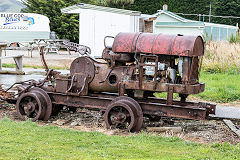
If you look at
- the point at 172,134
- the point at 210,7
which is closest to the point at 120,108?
the point at 172,134

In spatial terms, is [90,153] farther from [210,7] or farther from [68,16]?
[210,7]

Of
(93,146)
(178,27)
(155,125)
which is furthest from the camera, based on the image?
(178,27)

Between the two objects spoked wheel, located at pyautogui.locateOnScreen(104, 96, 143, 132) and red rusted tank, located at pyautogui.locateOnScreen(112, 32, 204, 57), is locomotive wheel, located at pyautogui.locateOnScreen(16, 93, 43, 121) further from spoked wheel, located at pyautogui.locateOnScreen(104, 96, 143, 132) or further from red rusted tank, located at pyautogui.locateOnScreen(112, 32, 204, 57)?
red rusted tank, located at pyautogui.locateOnScreen(112, 32, 204, 57)

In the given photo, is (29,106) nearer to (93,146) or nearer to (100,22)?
(93,146)

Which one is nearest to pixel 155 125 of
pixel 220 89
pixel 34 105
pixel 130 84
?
pixel 130 84

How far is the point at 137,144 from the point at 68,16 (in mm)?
30742

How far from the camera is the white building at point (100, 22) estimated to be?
913 inches

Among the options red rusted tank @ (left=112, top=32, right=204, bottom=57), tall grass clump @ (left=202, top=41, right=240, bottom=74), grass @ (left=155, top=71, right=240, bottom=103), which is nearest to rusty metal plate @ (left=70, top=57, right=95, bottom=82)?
red rusted tank @ (left=112, top=32, right=204, bottom=57)

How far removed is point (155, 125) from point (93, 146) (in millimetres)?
2466

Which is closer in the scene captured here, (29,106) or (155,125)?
(155,125)

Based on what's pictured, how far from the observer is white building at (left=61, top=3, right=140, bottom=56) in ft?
76.1

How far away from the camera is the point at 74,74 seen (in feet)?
28.1

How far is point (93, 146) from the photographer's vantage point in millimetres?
6176

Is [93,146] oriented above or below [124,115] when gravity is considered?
below
